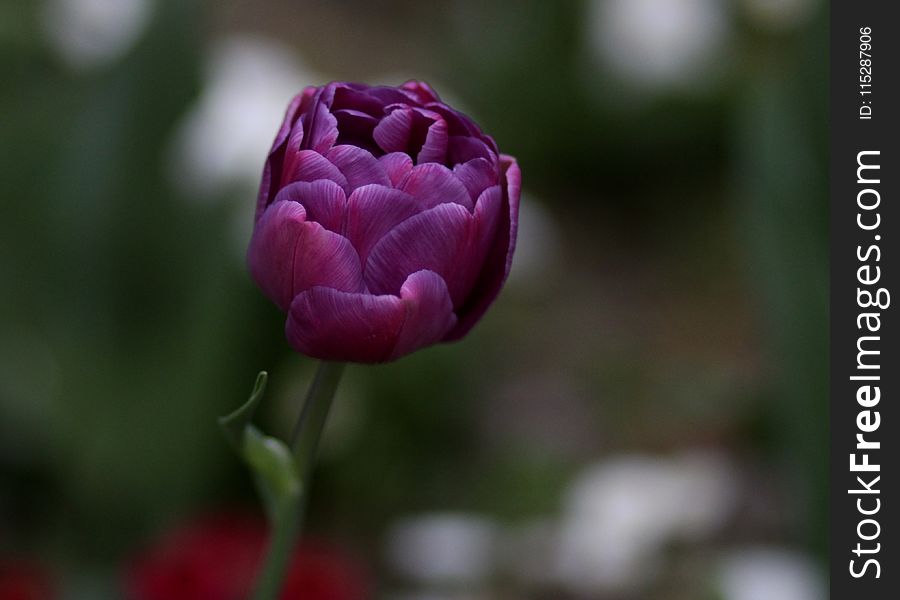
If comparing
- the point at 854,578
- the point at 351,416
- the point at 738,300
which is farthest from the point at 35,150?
the point at 738,300

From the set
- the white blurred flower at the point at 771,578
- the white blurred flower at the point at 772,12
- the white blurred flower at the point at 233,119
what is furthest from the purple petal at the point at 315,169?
the white blurred flower at the point at 772,12

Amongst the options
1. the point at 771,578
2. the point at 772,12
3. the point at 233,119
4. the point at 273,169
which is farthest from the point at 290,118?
the point at 772,12

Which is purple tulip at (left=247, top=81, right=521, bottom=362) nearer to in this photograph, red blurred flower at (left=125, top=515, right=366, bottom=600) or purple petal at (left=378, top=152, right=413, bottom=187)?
purple petal at (left=378, top=152, right=413, bottom=187)

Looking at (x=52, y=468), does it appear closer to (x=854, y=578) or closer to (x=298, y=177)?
(x=854, y=578)

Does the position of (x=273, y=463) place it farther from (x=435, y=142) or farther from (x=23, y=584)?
(x=23, y=584)

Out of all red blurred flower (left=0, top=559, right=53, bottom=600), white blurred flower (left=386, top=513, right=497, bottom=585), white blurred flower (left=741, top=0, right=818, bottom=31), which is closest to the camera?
red blurred flower (left=0, top=559, right=53, bottom=600)

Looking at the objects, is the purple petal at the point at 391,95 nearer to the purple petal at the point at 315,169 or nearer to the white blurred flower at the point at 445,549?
the purple petal at the point at 315,169

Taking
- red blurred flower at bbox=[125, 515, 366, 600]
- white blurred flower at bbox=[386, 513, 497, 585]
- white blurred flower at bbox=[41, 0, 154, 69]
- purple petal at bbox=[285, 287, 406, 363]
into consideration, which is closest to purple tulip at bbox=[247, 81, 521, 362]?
purple petal at bbox=[285, 287, 406, 363]
